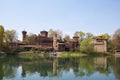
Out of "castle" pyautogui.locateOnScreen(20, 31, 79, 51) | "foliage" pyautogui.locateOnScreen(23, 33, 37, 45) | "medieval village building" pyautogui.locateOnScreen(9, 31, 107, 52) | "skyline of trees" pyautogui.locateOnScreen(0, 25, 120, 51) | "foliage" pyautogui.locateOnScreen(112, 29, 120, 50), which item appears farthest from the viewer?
"foliage" pyautogui.locateOnScreen(23, 33, 37, 45)

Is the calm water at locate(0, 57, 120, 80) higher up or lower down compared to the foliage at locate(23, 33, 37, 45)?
lower down

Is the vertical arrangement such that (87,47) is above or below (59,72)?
above

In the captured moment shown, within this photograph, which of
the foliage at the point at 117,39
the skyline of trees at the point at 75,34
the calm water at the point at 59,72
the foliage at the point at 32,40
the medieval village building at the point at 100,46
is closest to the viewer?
the calm water at the point at 59,72

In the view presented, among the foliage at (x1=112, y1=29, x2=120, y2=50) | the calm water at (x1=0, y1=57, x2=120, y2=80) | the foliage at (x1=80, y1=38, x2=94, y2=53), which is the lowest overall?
the calm water at (x1=0, y1=57, x2=120, y2=80)

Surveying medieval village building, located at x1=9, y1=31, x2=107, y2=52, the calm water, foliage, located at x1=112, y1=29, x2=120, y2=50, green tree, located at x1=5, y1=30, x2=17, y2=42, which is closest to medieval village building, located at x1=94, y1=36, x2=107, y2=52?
medieval village building, located at x1=9, y1=31, x2=107, y2=52

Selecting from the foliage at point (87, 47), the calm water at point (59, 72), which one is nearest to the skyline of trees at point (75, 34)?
the foliage at point (87, 47)

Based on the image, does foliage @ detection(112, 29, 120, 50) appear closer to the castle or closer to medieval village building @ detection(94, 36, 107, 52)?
medieval village building @ detection(94, 36, 107, 52)

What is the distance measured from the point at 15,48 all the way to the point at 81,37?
3716 cm

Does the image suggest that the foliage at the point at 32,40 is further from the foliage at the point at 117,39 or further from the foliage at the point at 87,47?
the foliage at the point at 117,39

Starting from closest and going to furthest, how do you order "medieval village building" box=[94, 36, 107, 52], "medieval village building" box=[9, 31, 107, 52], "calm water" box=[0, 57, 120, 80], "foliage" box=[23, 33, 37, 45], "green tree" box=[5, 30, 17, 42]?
1. "calm water" box=[0, 57, 120, 80]
2. "medieval village building" box=[9, 31, 107, 52]
3. "medieval village building" box=[94, 36, 107, 52]
4. "green tree" box=[5, 30, 17, 42]
5. "foliage" box=[23, 33, 37, 45]

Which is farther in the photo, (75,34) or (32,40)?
(75,34)

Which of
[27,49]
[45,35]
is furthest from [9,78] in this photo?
[45,35]

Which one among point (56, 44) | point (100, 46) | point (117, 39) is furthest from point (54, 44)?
point (117, 39)

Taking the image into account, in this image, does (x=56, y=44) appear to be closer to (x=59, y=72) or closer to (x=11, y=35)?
(x=11, y=35)
